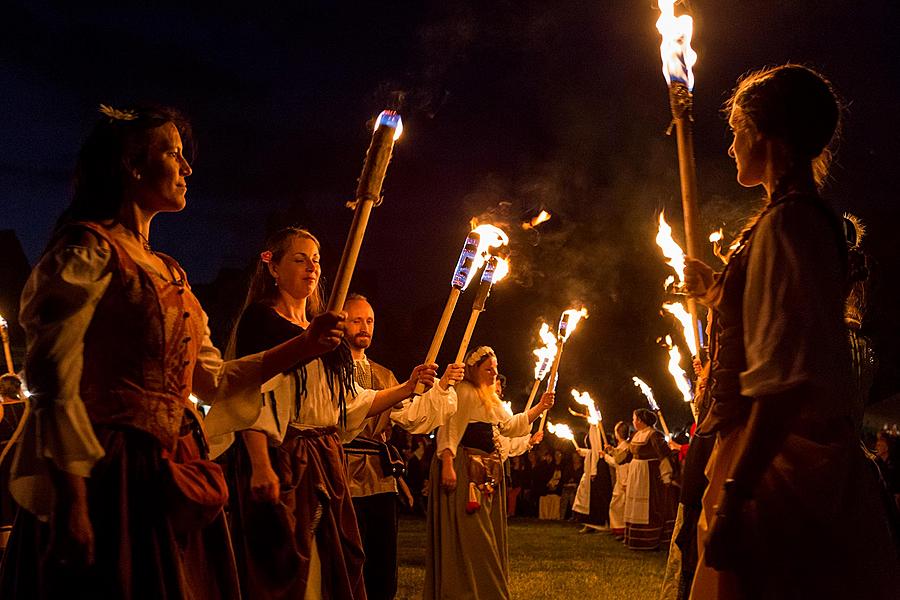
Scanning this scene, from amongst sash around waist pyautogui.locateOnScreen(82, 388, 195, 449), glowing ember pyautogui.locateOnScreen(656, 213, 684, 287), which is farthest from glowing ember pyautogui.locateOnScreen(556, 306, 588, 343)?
sash around waist pyautogui.locateOnScreen(82, 388, 195, 449)

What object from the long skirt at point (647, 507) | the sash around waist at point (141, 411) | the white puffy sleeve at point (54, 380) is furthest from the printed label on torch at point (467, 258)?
the long skirt at point (647, 507)

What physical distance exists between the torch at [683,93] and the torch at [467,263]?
7.07 ft

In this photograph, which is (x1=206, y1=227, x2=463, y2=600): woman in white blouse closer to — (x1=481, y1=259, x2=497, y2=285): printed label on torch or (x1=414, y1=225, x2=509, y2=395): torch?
(x1=414, y1=225, x2=509, y2=395): torch

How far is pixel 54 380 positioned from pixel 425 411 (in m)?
4.78

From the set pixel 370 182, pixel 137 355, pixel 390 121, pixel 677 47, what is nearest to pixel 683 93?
pixel 677 47

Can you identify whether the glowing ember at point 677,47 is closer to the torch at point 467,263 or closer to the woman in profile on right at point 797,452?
the woman in profile on right at point 797,452

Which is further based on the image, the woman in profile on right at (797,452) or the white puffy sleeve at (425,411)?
the white puffy sleeve at (425,411)

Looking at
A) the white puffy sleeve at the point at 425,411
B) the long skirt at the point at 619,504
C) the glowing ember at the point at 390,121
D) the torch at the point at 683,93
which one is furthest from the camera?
the long skirt at the point at 619,504

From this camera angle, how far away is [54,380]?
225cm

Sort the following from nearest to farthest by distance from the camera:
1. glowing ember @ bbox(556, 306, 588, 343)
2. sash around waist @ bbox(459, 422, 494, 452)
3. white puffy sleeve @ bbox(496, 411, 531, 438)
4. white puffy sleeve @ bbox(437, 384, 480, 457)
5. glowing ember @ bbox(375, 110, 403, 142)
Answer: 1. glowing ember @ bbox(375, 110, 403, 142)
2. white puffy sleeve @ bbox(437, 384, 480, 457)
3. sash around waist @ bbox(459, 422, 494, 452)
4. white puffy sleeve @ bbox(496, 411, 531, 438)
5. glowing ember @ bbox(556, 306, 588, 343)

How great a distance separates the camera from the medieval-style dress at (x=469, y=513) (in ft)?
23.0

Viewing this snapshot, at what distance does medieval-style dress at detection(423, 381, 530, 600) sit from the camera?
7.01 metres

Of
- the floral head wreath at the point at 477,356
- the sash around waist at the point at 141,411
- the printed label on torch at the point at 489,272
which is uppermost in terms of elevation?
the printed label on torch at the point at 489,272

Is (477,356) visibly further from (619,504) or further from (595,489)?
(595,489)
